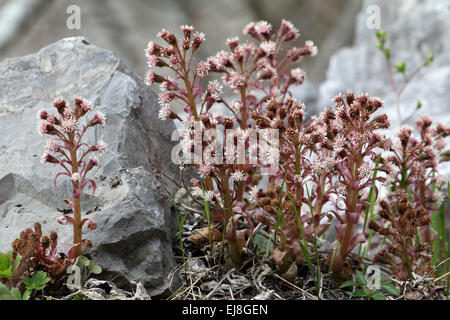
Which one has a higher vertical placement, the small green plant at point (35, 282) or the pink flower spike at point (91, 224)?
the pink flower spike at point (91, 224)

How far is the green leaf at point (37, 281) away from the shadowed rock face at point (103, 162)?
22 centimetres

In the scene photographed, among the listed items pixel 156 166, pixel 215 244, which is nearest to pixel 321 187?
pixel 215 244

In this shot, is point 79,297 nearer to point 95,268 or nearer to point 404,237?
point 95,268

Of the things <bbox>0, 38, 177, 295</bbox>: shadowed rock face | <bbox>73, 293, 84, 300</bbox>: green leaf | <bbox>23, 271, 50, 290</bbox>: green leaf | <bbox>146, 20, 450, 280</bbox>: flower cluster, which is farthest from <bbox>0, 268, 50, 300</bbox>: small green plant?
<bbox>146, 20, 450, 280</bbox>: flower cluster

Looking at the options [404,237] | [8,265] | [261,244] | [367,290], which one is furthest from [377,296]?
[8,265]

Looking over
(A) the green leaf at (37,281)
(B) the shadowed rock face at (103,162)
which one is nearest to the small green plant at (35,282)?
(A) the green leaf at (37,281)

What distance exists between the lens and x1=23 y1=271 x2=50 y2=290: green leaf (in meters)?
1.62

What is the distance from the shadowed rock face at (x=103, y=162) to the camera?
6.09ft

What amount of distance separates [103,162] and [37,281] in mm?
577

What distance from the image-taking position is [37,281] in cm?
164

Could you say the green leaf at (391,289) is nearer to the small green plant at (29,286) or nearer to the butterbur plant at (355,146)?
the butterbur plant at (355,146)

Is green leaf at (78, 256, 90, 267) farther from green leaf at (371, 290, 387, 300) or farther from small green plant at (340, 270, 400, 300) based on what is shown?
green leaf at (371, 290, 387, 300)

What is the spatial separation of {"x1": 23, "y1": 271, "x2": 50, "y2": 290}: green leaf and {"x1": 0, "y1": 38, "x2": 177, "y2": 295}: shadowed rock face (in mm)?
217

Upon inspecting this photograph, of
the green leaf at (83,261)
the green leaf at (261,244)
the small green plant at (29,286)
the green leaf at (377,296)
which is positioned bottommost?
the green leaf at (377,296)
